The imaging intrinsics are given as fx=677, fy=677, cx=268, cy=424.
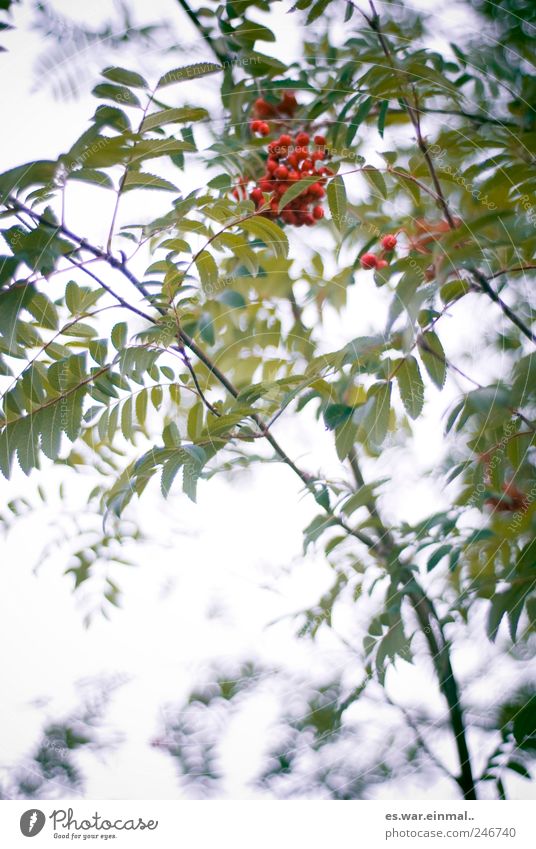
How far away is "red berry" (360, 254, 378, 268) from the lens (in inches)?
20.7

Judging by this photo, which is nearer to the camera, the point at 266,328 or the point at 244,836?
the point at 244,836

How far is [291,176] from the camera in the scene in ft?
1.77

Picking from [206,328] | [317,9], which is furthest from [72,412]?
[317,9]

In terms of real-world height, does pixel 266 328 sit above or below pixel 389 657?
above

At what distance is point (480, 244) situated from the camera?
0.40 meters

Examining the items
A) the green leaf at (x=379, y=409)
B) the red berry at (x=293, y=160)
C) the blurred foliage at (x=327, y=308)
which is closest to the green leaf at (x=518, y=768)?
the blurred foliage at (x=327, y=308)

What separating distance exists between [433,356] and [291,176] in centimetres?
21

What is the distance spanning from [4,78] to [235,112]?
19 cm

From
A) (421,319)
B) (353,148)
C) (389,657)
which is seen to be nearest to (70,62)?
(353,148)

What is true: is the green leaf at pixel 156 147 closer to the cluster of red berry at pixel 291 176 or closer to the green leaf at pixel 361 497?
the cluster of red berry at pixel 291 176

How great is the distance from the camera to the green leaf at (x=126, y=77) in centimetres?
41

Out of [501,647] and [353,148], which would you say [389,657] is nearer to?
[501,647]

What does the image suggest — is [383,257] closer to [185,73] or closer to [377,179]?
[377,179]

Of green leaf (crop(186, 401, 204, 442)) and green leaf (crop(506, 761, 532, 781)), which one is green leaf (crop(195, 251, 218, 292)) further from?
green leaf (crop(506, 761, 532, 781))
